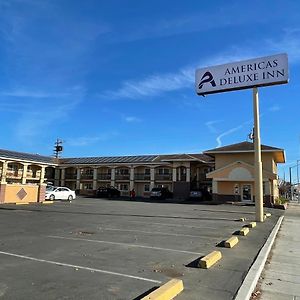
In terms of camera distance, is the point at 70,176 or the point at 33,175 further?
the point at 70,176

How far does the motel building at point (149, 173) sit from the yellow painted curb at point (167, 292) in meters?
25.9

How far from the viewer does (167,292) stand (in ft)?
17.9

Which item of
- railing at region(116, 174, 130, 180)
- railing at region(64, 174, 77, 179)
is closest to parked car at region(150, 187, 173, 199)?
railing at region(116, 174, 130, 180)

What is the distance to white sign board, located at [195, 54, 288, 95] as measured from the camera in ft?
68.6

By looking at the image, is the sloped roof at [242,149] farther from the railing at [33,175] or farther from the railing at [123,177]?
the railing at [33,175]

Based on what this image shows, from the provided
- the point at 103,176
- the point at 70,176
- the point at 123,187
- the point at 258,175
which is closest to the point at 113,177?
the point at 123,187

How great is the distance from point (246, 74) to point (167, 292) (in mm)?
18305

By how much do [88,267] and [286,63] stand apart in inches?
703

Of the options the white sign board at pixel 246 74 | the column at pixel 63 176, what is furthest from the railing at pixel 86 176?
the white sign board at pixel 246 74

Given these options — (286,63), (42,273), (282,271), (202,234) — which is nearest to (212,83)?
(286,63)

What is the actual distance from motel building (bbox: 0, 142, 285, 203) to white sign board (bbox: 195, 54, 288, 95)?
53.7 feet

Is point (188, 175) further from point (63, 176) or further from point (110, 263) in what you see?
point (110, 263)

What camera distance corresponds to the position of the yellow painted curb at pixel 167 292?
5188 mm

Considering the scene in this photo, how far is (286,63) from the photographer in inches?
823
